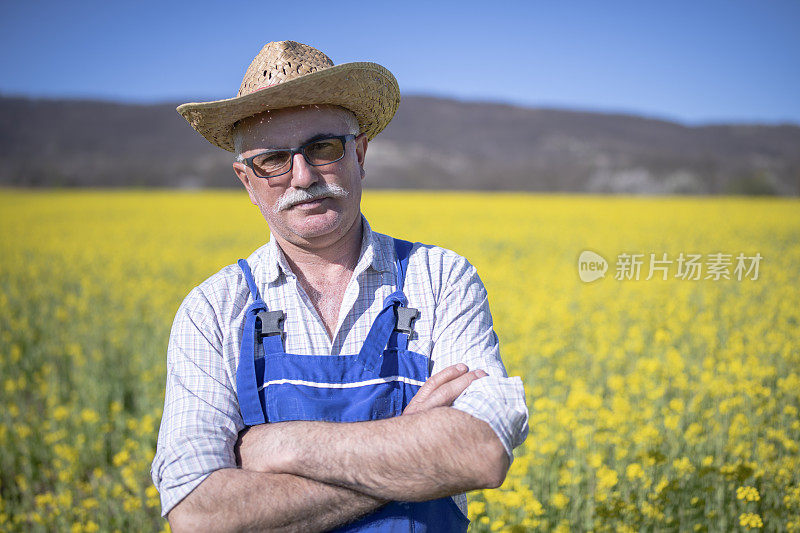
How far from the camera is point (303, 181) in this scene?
1664 mm

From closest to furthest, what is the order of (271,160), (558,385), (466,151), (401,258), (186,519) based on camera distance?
(186,519)
(271,160)
(401,258)
(558,385)
(466,151)

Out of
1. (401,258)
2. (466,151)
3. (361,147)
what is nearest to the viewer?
(401,258)

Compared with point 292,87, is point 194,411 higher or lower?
lower

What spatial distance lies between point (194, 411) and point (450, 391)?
681 mm

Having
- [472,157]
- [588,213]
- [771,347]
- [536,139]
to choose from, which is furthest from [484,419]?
[536,139]

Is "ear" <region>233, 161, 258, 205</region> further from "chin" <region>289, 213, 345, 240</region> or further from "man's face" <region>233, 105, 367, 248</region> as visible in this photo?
"chin" <region>289, 213, 345, 240</region>

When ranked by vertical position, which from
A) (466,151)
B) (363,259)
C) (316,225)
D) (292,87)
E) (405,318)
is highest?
(466,151)

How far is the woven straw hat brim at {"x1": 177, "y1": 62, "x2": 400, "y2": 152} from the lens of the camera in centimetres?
158

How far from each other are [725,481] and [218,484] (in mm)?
3019

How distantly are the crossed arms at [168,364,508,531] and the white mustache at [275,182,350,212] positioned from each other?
67cm

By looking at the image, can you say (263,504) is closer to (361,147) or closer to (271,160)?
(271,160)

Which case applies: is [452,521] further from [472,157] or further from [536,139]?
[536,139]
